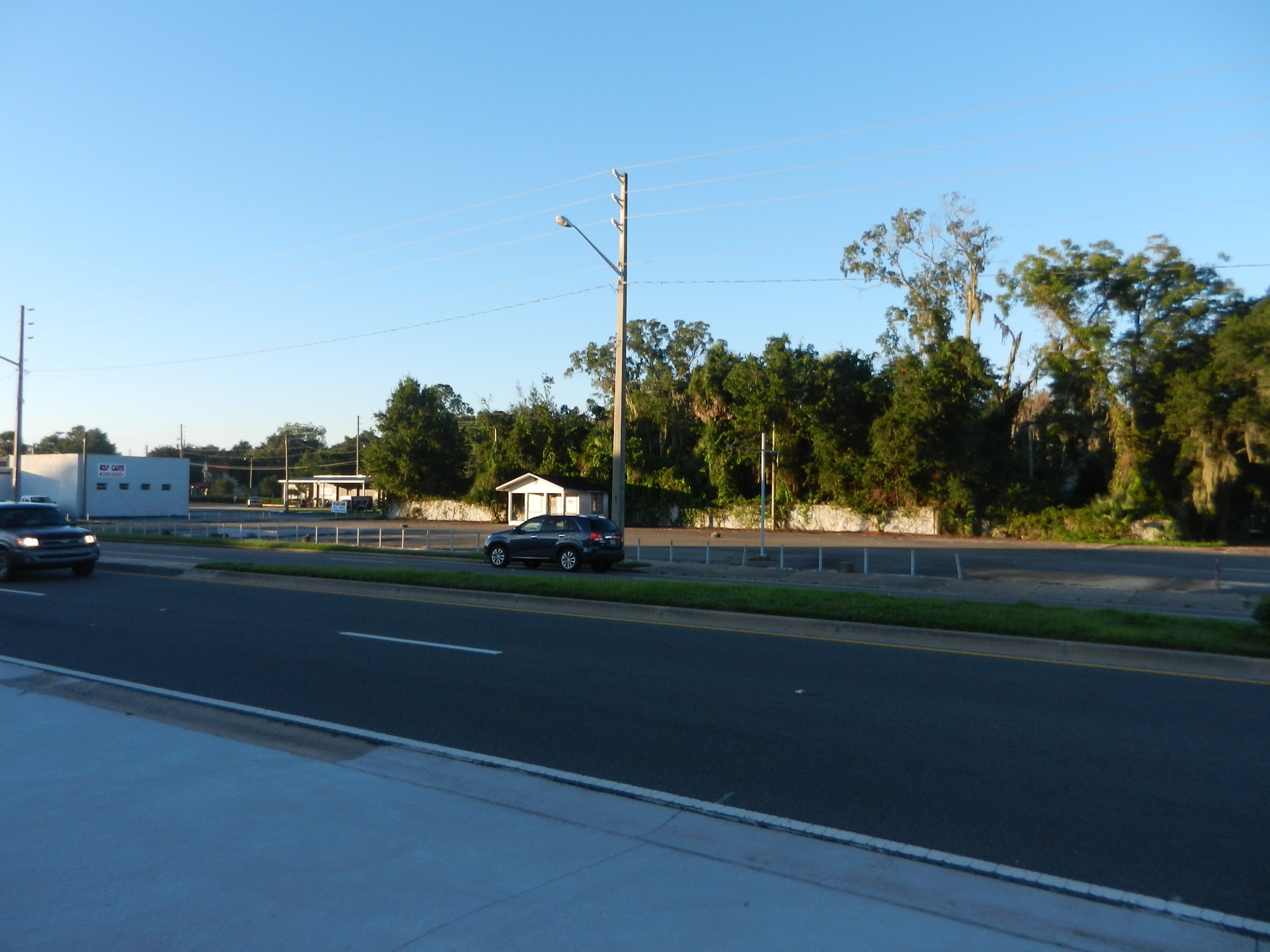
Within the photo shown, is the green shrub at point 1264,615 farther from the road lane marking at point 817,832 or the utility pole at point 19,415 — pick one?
the utility pole at point 19,415

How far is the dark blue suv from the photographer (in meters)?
25.9

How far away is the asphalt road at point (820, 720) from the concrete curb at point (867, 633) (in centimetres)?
44

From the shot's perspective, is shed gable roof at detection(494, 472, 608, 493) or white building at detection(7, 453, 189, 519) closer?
shed gable roof at detection(494, 472, 608, 493)

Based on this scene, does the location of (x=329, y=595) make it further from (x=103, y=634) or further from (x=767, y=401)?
(x=767, y=401)

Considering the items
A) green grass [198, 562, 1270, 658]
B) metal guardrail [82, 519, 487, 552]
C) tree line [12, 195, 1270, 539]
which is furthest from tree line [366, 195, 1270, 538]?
green grass [198, 562, 1270, 658]

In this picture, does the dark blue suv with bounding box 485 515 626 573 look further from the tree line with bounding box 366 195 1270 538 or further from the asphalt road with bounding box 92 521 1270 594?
the tree line with bounding box 366 195 1270 538

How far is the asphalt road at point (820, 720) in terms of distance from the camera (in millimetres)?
5668

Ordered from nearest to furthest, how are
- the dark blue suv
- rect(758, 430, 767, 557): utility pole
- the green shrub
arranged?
the green shrub < the dark blue suv < rect(758, 430, 767, 557): utility pole

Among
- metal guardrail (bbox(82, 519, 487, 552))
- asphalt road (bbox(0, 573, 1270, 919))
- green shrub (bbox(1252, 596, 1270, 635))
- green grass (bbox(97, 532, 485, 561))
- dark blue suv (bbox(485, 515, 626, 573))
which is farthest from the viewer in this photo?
metal guardrail (bbox(82, 519, 487, 552))

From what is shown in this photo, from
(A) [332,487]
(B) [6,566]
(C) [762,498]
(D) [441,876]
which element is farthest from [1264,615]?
(A) [332,487]

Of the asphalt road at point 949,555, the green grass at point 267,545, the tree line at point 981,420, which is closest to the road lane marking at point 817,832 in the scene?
the asphalt road at point 949,555

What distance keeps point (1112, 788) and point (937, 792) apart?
1193 millimetres

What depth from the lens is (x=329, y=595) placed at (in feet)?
57.1

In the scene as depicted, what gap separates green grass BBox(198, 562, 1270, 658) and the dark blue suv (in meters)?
6.30
